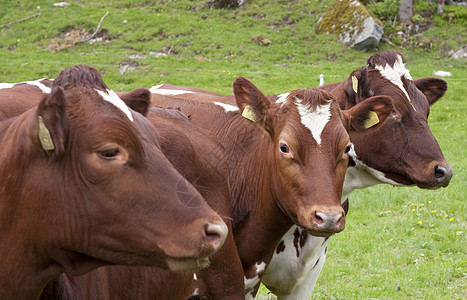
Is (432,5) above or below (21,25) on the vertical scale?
below

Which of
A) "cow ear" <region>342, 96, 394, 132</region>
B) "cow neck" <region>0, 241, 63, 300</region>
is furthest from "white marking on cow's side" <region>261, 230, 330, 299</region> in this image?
"cow neck" <region>0, 241, 63, 300</region>

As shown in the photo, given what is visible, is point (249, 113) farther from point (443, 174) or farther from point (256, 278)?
point (443, 174)

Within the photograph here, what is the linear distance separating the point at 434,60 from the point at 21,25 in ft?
53.0

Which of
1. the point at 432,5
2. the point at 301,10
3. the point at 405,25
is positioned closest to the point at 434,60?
the point at 405,25

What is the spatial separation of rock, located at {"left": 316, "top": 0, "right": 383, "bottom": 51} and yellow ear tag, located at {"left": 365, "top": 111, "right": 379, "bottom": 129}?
688 inches

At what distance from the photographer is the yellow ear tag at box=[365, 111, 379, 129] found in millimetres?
4935

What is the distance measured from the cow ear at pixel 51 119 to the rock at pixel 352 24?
20537 mm

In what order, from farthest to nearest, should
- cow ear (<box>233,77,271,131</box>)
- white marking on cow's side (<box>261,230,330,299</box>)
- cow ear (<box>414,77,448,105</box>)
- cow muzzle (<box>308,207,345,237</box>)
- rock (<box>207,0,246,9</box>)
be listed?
1. rock (<box>207,0,246,9</box>)
2. cow ear (<box>414,77,448,105</box>)
3. white marking on cow's side (<box>261,230,330,299</box>)
4. cow ear (<box>233,77,271,131</box>)
5. cow muzzle (<box>308,207,345,237</box>)

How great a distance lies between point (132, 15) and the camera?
24500 millimetres

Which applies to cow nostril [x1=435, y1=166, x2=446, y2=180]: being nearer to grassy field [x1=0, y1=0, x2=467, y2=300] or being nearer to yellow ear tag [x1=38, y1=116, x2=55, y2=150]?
grassy field [x1=0, y1=0, x2=467, y2=300]

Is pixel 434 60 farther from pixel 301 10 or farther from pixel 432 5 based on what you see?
pixel 301 10

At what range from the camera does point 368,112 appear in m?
4.94

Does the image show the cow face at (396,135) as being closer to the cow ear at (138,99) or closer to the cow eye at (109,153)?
the cow ear at (138,99)

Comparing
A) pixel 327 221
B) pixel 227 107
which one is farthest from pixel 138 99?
pixel 227 107
